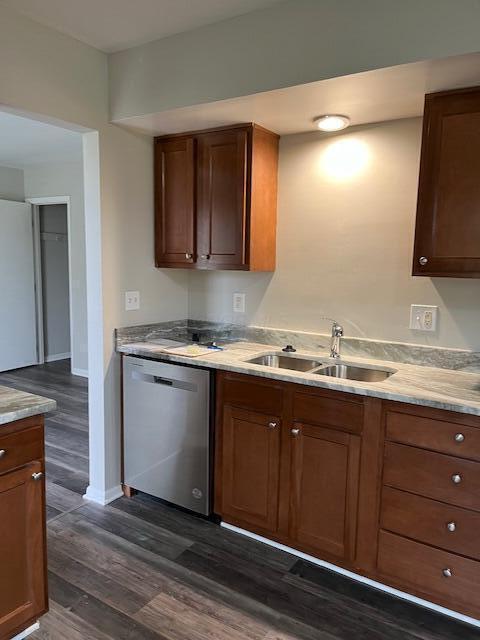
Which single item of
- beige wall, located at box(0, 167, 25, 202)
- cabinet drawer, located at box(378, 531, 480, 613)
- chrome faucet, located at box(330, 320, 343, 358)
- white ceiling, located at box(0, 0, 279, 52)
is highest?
white ceiling, located at box(0, 0, 279, 52)

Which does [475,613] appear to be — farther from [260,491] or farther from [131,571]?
[131,571]

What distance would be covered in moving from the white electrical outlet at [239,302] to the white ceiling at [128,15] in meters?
1.51

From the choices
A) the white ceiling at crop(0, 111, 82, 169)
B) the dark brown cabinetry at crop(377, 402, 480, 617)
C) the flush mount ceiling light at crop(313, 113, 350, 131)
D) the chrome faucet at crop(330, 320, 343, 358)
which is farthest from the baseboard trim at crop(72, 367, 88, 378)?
the dark brown cabinetry at crop(377, 402, 480, 617)

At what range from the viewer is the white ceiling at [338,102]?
1.83m

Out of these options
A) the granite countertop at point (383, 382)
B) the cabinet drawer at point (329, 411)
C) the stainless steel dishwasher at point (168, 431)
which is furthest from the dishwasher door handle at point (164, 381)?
the cabinet drawer at point (329, 411)

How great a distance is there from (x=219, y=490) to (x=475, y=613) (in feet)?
4.12

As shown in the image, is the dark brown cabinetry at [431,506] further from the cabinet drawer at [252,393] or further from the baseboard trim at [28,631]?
the baseboard trim at [28,631]

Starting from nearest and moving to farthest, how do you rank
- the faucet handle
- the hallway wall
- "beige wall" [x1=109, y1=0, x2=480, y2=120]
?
"beige wall" [x1=109, y1=0, x2=480, y2=120] < the faucet handle < the hallway wall

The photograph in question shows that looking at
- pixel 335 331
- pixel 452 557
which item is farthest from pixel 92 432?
pixel 452 557

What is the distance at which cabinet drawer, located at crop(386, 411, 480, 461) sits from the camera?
5.89ft

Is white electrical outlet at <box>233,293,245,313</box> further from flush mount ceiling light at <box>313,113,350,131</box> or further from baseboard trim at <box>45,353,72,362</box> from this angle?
baseboard trim at <box>45,353,72,362</box>

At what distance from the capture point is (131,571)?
218 cm

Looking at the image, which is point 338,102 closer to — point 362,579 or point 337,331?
point 337,331

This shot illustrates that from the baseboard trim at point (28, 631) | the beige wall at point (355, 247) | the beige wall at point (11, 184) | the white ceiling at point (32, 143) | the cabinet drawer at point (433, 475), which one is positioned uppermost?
the white ceiling at point (32, 143)
